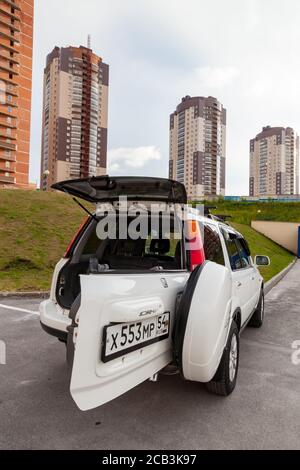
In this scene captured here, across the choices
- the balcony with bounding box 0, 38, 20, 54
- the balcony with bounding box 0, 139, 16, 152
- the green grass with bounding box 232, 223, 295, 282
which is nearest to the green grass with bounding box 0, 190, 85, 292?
the green grass with bounding box 232, 223, 295, 282

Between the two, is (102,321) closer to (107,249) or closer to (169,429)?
(169,429)

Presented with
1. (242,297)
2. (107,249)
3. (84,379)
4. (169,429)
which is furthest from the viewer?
(107,249)

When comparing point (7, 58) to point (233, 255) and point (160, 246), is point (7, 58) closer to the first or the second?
point (160, 246)

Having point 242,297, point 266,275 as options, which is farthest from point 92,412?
point 266,275

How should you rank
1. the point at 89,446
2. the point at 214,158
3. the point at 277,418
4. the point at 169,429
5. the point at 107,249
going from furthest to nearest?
1. the point at 214,158
2. the point at 107,249
3. the point at 277,418
4. the point at 169,429
5. the point at 89,446

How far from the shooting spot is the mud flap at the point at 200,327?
8.10 feet

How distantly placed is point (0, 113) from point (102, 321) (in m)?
78.1

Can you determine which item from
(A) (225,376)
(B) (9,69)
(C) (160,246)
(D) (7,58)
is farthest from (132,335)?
(D) (7,58)

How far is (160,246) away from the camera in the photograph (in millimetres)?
4559

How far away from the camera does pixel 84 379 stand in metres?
1.85

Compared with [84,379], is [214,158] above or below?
above

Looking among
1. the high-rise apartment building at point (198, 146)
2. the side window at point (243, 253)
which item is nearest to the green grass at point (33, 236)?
the side window at point (243, 253)

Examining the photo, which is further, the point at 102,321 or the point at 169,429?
the point at 169,429
